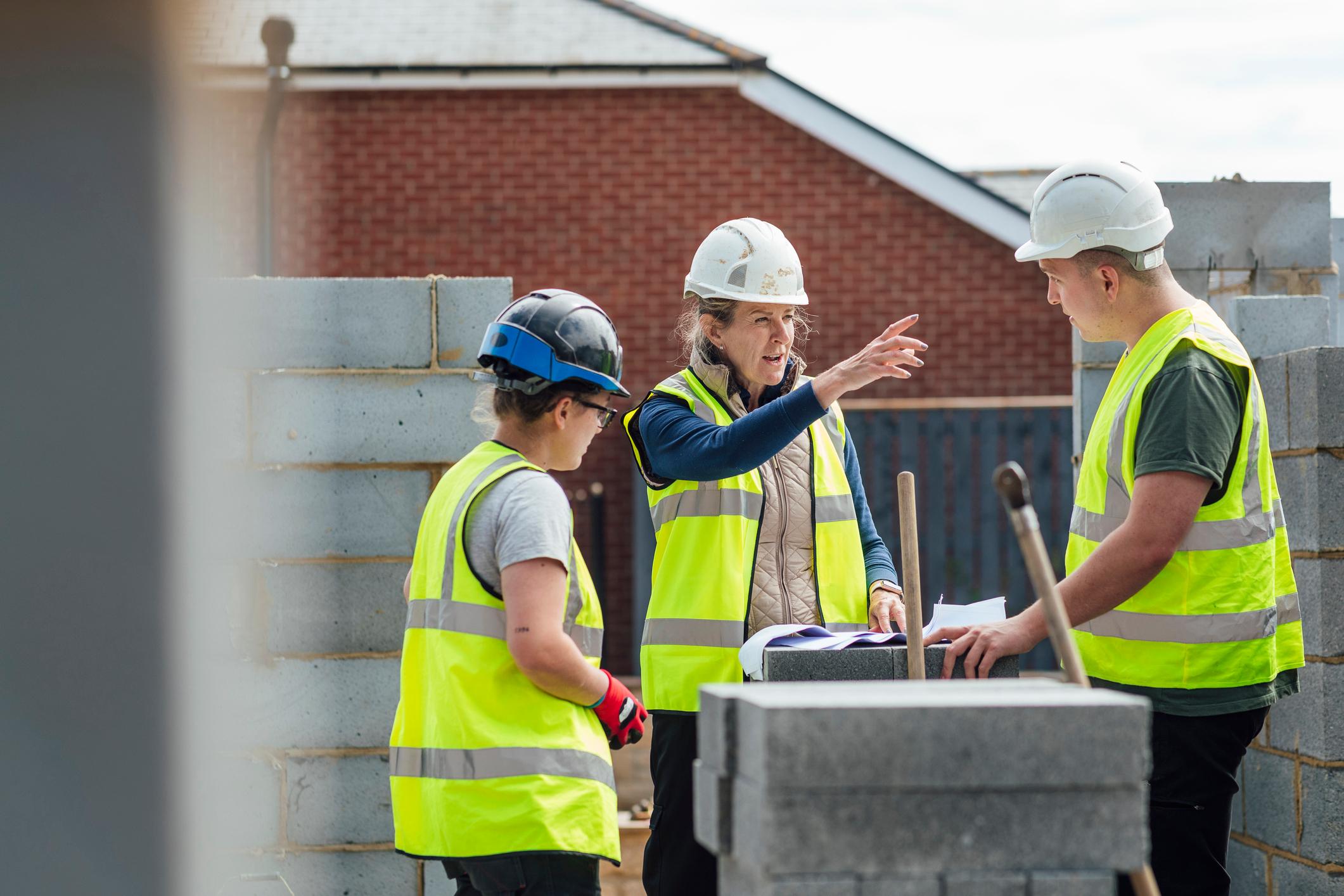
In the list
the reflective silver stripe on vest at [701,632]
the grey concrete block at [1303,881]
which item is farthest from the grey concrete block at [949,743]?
the grey concrete block at [1303,881]

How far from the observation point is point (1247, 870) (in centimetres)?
439

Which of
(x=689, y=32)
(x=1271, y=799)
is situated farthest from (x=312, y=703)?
A: (x=689, y=32)

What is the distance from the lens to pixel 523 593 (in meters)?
2.39

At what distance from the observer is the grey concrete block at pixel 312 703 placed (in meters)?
4.16

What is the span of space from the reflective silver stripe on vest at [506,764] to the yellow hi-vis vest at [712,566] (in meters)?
0.64

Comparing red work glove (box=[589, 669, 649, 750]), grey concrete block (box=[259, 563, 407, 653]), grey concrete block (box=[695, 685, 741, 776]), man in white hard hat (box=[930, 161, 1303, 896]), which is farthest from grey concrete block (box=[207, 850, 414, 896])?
grey concrete block (box=[695, 685, 741, 776])

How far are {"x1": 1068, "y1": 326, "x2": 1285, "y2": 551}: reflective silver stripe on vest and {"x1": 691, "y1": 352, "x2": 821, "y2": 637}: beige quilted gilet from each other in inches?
28.4

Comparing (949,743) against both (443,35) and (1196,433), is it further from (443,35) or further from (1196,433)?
(443,35)

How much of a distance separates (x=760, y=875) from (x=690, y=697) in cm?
146

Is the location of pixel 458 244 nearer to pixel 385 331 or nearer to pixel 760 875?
pixel 385 331

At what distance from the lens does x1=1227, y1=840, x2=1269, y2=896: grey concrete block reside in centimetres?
431

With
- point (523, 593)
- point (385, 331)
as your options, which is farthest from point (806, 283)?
point (523, 593)

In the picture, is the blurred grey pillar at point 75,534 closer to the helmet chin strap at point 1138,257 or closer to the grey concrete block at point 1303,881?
the helmet chin strap at point 1138,257

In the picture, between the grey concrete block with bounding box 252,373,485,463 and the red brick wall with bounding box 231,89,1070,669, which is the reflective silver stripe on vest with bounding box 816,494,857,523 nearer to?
the grey concrete block with bounding box 252,373,485,463
